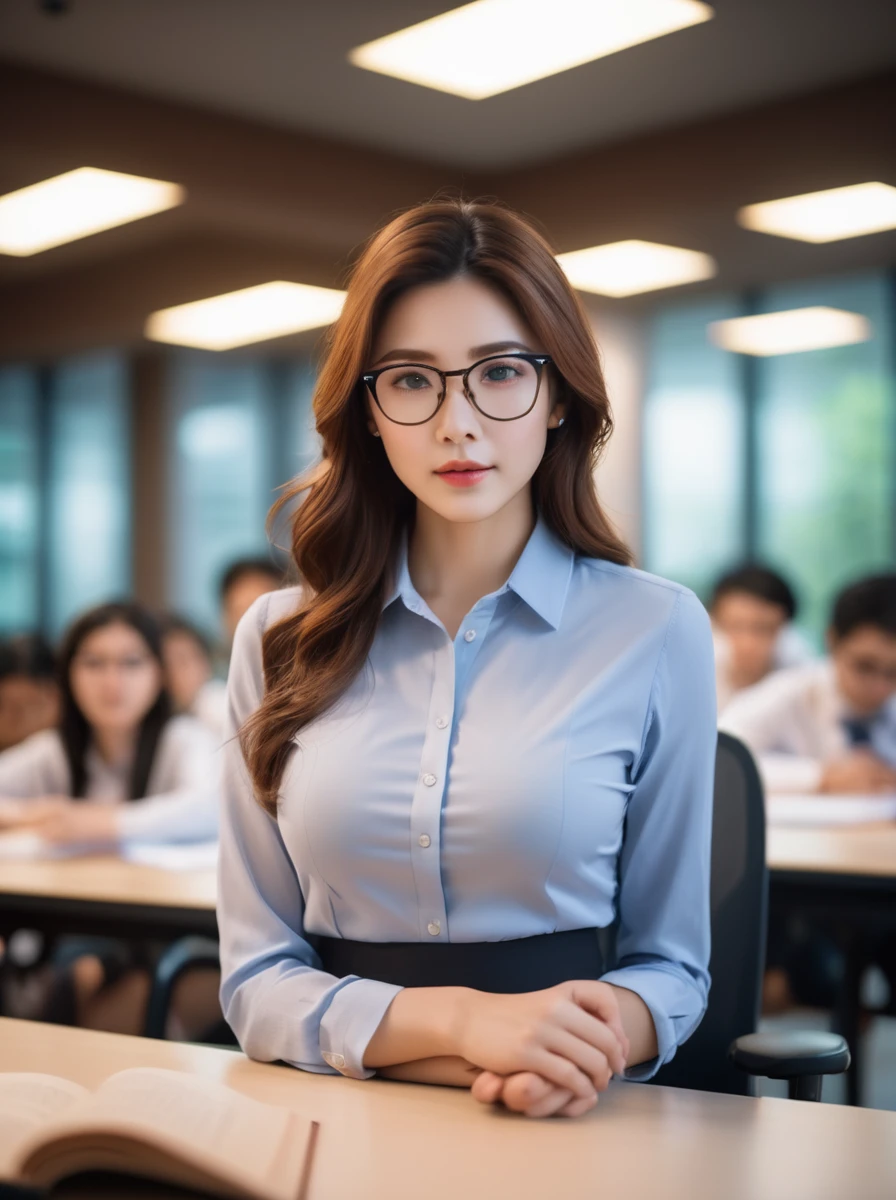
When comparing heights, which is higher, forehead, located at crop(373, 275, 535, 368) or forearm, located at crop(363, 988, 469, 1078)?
forehead, located at crop(373, 275, 535, 368)

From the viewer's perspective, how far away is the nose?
135 centimetres

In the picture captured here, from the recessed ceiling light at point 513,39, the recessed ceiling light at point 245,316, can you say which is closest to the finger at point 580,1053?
the recessed ceiling light at point 513,39

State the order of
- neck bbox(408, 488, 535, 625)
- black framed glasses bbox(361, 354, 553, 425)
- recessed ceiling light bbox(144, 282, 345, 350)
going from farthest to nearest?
recessed ceiling light bbox(144, 282, 345, 350) → neck bbox(408, 488, 535, 625) → black framed glasses bbox(361, 354, 553, 425)

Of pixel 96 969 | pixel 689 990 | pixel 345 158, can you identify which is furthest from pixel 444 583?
pixel 345 158

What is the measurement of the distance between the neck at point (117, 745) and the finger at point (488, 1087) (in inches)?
103

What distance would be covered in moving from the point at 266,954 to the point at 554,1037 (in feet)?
1.27

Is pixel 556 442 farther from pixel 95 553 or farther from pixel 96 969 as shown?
pixel 95 553

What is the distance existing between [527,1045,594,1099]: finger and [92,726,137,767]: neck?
8.78 ft

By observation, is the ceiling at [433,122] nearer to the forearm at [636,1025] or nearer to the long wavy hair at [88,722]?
the long wavy hair at [88,722]

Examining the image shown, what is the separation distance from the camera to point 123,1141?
0.93 m

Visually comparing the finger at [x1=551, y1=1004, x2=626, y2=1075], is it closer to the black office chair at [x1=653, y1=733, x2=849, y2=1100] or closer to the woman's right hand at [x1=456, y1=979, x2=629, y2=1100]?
the woman's right hand at [x1=456, y1=979, x2=629, y2=1100]

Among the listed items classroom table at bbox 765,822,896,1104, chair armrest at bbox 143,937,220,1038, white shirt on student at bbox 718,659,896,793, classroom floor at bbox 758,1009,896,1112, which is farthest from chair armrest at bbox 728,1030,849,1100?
white shirt on student at bbox 718,659,896,793

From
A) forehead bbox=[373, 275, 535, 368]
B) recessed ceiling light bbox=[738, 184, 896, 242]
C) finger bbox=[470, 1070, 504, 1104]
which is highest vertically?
recessed ceiling light bbox=[738, 184, 896, 242]

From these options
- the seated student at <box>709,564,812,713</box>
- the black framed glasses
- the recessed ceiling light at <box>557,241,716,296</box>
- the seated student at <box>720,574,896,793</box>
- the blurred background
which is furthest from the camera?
the recessed ceiling light at <box>557,241,716,296</box>
